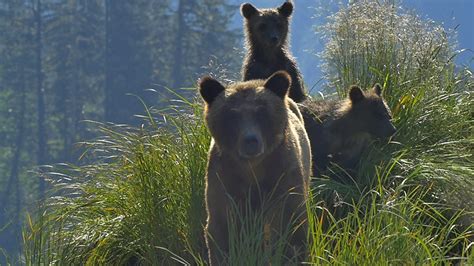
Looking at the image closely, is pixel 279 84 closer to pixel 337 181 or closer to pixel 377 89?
pixel 337 181

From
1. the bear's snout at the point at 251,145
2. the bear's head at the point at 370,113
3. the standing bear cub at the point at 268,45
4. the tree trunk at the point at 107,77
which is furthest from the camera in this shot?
the tree trunk at the point at 107,77

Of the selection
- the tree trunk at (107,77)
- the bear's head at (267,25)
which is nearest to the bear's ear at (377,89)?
the bear's head at (267,25)

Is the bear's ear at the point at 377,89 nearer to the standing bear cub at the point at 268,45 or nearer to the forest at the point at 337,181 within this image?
the forest at the point at 337,181

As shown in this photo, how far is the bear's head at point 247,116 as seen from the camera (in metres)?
5.89

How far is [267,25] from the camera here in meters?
10.1

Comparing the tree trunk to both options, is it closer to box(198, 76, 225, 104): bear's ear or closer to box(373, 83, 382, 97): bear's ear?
box(373, 83, 382, 97): bear's ear

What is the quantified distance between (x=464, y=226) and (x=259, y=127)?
212 centimetres

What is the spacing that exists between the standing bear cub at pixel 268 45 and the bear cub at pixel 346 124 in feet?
1.83

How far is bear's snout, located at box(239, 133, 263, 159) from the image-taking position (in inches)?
229

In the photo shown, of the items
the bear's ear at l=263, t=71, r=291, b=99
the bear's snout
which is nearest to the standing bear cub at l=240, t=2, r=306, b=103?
the bear's ear at l=263, t=71, r=291, b=99

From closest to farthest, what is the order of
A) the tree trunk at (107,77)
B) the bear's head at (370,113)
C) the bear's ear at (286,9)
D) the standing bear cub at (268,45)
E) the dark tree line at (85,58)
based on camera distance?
the bear's head at (370,113), the standing bear cub at (268,45), the bear's ear at (286,9), the dark tree line at (85,58), the tree trunk at (107,77)

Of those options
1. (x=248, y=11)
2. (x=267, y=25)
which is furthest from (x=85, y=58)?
(x=267, y=25)

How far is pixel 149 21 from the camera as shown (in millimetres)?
72250

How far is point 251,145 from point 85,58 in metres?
65.4
